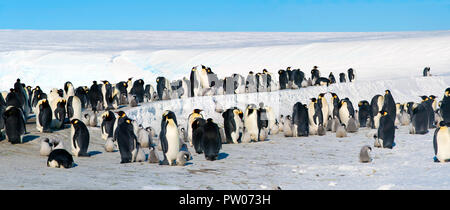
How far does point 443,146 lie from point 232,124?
182 inches

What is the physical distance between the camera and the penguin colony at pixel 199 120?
8.66 meters

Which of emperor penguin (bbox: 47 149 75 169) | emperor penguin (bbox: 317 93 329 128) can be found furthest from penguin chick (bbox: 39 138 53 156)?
emperor penguin (bbox: 317 93 329 128)

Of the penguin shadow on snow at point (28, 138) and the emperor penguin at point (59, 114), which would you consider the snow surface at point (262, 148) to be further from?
the emperor penguin at point (59, 114)

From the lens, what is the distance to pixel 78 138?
9.27 meters

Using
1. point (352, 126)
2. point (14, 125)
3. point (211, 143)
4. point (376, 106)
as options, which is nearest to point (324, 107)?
point (352, 126)

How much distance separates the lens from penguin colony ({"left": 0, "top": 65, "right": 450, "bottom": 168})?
8664 mm

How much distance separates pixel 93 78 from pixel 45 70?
7.93 feet

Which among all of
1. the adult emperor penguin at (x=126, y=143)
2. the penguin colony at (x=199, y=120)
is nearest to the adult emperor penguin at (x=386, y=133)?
the penguin colony at (x=199, y=120)

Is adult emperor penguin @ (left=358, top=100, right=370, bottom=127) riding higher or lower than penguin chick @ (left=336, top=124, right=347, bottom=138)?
higher

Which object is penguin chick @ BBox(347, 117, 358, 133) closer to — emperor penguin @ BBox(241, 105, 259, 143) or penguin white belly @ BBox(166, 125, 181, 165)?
emperor penguin @ BBox(241, 105, 259, 143)

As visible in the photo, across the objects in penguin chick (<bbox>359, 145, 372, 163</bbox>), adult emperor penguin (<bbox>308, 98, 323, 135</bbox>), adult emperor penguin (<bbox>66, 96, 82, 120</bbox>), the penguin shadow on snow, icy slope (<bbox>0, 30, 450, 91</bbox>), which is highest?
icy slope (<bbox>0, 30, 450, 91</bbox>)

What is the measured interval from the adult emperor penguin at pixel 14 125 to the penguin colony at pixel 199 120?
0.06 feet

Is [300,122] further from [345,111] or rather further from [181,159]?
[181,159]
